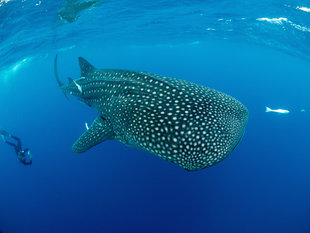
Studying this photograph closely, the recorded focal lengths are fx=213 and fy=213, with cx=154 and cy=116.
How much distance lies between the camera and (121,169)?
14562mm

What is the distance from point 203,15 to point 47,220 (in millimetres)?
22333

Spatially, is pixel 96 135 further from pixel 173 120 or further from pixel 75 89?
pixel 75 89

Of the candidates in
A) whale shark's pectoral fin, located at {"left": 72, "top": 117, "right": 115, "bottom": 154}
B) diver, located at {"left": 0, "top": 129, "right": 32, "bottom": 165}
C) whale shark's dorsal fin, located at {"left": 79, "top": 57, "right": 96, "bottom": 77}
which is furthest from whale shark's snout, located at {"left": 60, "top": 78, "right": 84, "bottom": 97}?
diver, located at {"left": 0, "top": 129, "right": 32, "bottom": 165}

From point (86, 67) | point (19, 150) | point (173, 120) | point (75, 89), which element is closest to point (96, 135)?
point (173, 120)

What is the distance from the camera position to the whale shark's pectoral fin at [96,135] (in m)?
5.53

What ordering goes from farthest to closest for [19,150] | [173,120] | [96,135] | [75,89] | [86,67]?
[19,150], [86,67], [75,89], [96,135], [173,120]

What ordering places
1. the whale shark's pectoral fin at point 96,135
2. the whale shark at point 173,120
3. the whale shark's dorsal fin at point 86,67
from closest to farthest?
the whale shark at point 173,120
the whale shark's pectoral fin at point 96,135
the whale shark's dorsal fin at point 86,67

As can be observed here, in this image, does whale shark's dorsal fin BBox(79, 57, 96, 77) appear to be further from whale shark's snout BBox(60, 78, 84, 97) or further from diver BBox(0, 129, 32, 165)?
diver BBox(0, 129, 32, 165)

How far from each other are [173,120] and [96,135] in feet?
8.66

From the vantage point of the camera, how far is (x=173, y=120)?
3.87 meters

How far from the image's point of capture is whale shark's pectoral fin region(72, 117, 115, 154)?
18.1ft

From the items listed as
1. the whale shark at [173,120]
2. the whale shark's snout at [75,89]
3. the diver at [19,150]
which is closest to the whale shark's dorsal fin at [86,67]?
the whale shark's snout at [75,89]

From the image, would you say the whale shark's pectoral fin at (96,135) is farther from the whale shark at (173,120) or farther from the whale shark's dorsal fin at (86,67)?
the whale shark's dorsal fin at (86,67)

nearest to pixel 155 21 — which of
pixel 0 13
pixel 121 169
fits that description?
pixel 0 13
